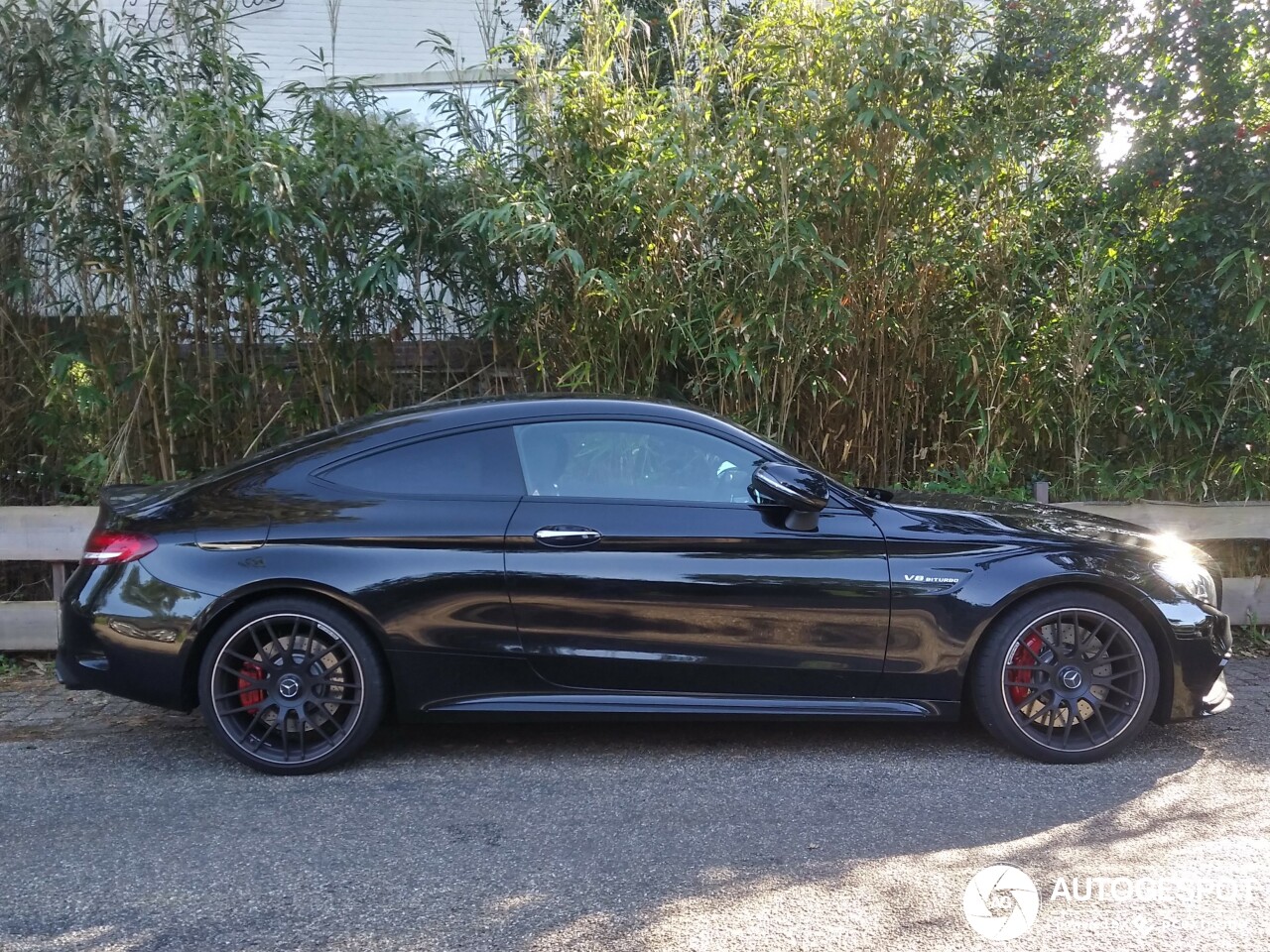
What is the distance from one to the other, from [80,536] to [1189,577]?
206 inches

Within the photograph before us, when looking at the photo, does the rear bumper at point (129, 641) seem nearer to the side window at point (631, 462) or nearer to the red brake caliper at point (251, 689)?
the red brake caliper at point (251, 689)

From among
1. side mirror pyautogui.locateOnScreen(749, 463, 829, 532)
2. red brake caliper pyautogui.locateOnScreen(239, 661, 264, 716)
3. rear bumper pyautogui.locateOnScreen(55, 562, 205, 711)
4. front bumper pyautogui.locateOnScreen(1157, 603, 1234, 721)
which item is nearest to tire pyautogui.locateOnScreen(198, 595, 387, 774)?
red brake caliper pyautogui.locateOnScreen(239, 661, 264, 716)

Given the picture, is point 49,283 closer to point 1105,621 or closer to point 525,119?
point 525,119

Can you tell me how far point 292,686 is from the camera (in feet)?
13.2

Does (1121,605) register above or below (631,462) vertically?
below

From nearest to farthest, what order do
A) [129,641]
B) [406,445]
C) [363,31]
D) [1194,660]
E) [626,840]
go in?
[626,840] < [129,641] < [1194,660] < [406,445] < [363,31]

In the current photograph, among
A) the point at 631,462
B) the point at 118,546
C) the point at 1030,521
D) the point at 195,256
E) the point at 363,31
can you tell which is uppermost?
the point at 363,31

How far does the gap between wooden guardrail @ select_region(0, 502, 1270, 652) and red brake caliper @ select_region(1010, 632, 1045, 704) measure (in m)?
1.87

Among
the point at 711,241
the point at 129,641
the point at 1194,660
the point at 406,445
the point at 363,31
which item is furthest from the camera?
the point at 363,31

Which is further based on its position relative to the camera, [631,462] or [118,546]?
[631,462]

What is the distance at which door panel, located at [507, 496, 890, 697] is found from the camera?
4.04 meters

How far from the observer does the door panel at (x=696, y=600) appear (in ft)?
13.3

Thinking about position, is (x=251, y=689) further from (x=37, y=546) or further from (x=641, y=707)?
(x=37, y=546)

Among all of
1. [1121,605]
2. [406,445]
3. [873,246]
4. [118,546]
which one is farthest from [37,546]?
[1121,605]
